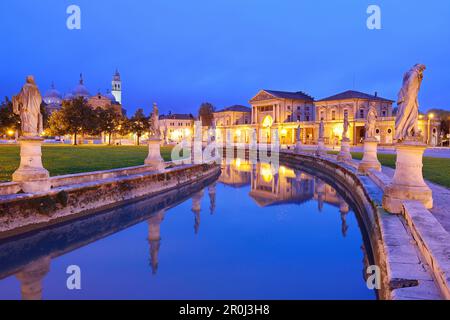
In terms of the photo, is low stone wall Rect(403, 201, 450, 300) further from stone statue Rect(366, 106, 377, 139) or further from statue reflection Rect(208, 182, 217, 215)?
stone statue Rect(366, 106, 377, 139)

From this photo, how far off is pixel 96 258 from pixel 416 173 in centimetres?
706

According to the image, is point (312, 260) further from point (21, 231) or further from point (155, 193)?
point (155, 193)

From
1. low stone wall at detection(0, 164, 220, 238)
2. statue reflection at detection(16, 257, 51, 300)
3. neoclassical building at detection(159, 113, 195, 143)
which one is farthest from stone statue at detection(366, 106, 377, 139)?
neoclassical building at detection(159, 113, 195, 143)

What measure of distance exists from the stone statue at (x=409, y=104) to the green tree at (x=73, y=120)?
49559 millimetres

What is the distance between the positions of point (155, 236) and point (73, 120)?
4596cm

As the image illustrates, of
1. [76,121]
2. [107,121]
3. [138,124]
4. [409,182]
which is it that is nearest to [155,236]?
[409,182]

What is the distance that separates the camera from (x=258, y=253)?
7891mm

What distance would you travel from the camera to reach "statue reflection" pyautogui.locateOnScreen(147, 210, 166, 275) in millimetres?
7344

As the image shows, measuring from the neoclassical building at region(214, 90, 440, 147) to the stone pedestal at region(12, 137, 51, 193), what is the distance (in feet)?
158

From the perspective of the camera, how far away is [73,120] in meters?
50.1

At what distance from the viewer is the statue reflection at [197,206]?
10538 millimetres

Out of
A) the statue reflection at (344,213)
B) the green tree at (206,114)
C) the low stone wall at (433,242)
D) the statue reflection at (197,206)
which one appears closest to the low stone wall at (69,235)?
the statue reflection at (197,206)

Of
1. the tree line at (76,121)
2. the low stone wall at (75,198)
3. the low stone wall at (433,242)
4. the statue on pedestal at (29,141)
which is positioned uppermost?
the tree line at (76,121)

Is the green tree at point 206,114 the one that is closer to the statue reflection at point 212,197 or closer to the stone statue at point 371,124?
the statue reflection at point 212,197
